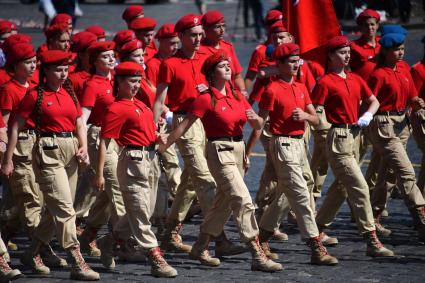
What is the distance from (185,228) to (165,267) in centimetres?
258

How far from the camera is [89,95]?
13.4 metres

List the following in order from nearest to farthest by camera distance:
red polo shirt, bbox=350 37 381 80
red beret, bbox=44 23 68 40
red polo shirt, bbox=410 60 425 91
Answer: red beret, bbox=44 23 68 40 → red polo shirt, bbox=410 60 425 91 → red polo shirt, bbox=350 37 381 80

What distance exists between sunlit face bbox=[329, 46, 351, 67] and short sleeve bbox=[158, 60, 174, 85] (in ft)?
5.87

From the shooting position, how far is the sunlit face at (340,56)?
13.4 m

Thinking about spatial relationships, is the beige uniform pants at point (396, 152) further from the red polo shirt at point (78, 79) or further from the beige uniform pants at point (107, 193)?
the red polo shirt at point (78, 79)

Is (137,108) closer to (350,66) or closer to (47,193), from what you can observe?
(47,193)

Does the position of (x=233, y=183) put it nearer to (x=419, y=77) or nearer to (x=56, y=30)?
(x=56, y=30)

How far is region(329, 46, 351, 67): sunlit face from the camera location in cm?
1337

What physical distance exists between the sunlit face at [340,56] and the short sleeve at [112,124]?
2.55m

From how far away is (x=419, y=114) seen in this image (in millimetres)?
14781

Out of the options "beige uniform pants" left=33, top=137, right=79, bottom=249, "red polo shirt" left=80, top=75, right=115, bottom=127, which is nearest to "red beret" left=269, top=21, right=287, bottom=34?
"red polo shirt" left=80, top=75, right=115, bottom=127

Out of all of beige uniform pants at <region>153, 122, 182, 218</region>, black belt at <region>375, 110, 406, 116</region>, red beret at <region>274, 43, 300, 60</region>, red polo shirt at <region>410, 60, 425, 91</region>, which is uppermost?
red beret at <region>274, 43, 300, 60</region>

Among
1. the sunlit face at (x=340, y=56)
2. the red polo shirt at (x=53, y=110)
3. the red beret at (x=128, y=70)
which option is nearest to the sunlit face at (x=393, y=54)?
the sunlit face at (x=340, y=56)

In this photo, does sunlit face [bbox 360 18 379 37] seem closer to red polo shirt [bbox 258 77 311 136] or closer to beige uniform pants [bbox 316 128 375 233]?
beige uniform pants [bbox 316 128 375 233]
